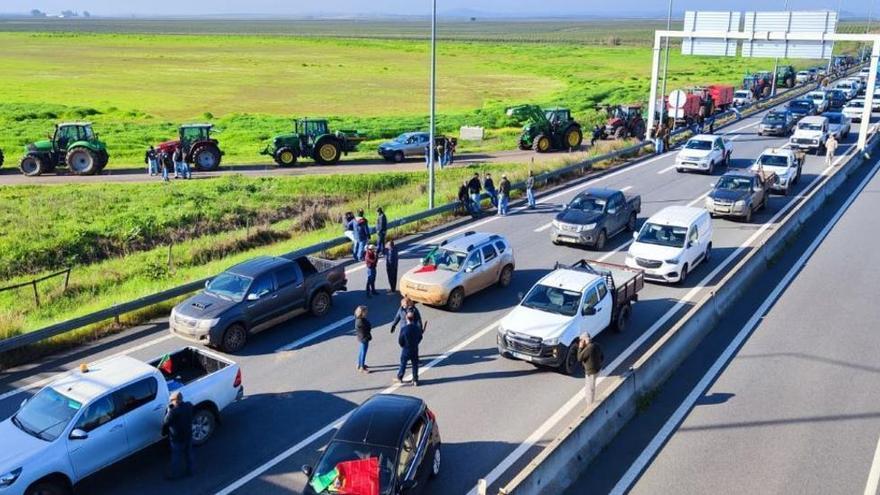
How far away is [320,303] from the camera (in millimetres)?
17625

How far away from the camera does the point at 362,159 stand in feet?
139

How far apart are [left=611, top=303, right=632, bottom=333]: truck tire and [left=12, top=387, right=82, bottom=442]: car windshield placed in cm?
1059

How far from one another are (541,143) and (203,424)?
33006 mm

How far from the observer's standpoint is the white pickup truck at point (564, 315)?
14305 millimetres

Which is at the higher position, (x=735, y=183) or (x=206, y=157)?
(x=735, y=183)

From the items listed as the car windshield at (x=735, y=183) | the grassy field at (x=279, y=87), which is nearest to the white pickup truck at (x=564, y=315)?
the car windshield at (x=735, y=183)

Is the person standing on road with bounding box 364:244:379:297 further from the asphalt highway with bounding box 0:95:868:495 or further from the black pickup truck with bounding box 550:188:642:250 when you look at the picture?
the black pickup truck with bounding box 550:188:642:250

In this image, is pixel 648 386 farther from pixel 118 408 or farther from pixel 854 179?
pixel 854 179

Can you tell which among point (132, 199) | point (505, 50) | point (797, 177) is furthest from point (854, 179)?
point (505, 50)

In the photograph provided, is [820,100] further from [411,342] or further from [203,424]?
[203,424]

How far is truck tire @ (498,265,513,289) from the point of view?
1945 cm

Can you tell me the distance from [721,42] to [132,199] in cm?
3134

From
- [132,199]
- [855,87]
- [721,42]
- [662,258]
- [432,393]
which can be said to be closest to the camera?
[432,393]

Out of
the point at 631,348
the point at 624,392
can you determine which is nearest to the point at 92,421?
the point at 624,392
